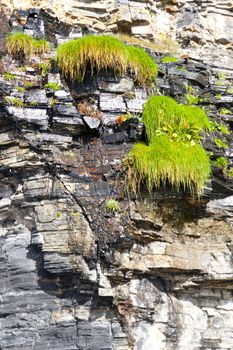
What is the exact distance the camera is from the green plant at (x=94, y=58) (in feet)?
30.0

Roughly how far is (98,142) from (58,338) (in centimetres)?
322

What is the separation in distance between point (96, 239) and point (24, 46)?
4.28 meters

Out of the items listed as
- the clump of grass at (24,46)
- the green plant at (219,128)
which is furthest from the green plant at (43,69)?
the green plant at (219,128)

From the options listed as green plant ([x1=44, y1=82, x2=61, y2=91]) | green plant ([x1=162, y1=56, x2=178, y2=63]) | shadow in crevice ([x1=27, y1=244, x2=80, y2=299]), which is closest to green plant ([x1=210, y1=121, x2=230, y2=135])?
green plant ([x1=162, y1=56, x2=178, y2=63])

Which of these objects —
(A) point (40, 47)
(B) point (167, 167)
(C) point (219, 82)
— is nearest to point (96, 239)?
(B) point (167, 167)

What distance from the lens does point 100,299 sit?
7551 mm

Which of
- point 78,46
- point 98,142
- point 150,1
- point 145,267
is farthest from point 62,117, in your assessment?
point 150,1

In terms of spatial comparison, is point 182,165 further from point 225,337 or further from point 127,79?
point 225,337

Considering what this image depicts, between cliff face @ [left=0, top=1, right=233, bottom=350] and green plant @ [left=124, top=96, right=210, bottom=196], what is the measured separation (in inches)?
8.4

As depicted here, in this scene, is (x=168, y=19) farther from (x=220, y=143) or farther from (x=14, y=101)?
(x=14, y=101)

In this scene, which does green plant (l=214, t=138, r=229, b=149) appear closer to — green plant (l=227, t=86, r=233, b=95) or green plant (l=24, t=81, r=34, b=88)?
green plant (l=227, t=86, r=233, b=95)

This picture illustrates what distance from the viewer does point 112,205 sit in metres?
7.99

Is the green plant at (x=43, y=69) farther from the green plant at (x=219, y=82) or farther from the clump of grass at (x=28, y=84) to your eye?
the green plant at (x=219, y=82)

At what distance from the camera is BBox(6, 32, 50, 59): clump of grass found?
31.9 feet
